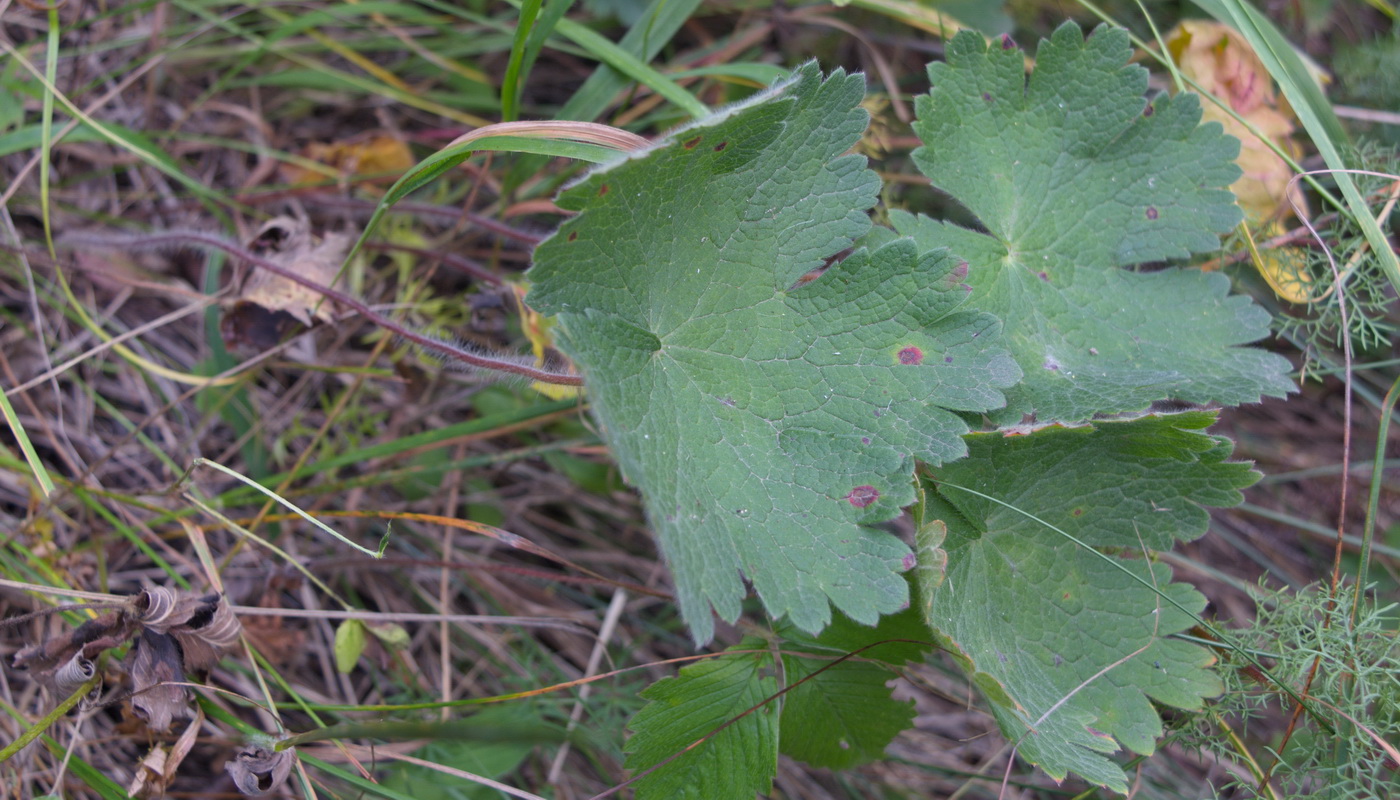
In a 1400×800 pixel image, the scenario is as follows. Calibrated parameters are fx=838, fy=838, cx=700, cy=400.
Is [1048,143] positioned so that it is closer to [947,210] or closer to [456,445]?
[947,210]

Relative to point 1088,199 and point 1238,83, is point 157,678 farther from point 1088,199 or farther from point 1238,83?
point 1238,83

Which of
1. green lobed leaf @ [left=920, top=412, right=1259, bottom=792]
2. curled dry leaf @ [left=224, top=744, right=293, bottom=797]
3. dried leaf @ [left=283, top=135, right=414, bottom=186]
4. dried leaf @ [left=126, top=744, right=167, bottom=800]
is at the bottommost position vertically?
dried leaf @ [left=126, top=744, right=167, bottom=800]

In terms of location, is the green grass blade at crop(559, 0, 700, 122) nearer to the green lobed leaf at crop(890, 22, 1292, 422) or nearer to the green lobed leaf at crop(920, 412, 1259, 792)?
the green lobed leaf at crop(890, 22, 1292, 422)

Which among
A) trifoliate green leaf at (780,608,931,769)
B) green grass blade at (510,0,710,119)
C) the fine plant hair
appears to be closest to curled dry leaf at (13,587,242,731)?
the fine plant hair

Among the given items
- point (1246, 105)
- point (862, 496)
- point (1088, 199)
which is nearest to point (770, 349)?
point (862, 496)

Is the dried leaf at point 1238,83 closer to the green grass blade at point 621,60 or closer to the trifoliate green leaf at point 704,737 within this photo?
the green grass blade at point 621,60

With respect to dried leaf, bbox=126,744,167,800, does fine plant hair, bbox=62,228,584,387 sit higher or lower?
higher
